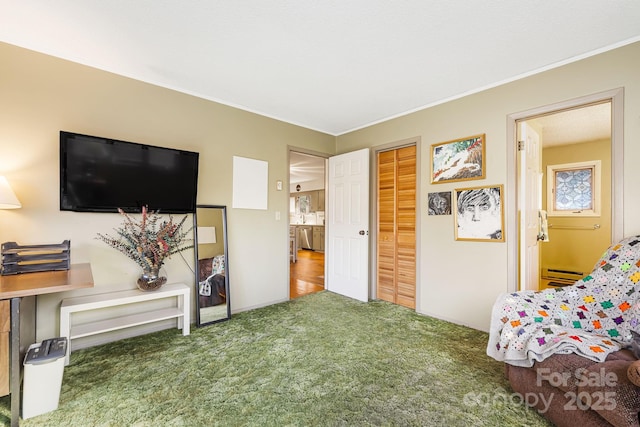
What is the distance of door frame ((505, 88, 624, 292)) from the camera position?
Answer: 212 centimetres

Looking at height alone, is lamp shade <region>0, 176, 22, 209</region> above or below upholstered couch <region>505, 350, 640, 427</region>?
above

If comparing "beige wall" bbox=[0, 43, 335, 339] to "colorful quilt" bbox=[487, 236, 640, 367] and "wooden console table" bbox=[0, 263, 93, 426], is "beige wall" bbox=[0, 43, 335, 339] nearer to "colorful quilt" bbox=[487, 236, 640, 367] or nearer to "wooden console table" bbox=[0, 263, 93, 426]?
"wooden console table" bbox=[0, 263, 93, 426]

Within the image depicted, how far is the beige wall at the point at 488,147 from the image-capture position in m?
2.10

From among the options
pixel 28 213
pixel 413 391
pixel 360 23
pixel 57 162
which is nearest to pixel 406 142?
pixel 360 23

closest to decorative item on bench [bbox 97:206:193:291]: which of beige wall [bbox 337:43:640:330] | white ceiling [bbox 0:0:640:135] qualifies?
white ceiling [bbox 0:0:640:135]

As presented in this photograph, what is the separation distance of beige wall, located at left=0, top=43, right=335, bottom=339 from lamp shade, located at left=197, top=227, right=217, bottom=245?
20 centimetres

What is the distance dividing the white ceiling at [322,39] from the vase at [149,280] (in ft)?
6.22

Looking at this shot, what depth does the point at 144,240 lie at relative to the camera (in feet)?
8.36

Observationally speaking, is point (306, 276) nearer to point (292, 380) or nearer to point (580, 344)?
point (292, 380)

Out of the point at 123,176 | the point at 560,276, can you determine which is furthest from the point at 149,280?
the point at 560,276

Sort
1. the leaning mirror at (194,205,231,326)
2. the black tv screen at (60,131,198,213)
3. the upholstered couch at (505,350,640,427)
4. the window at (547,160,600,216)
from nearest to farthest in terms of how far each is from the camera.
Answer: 1. the upholstered couch at (505,350,640,427)
2. the black tv screen at (60,131,198,213)
3. the leaning mirror at (194,205,231,326)
4. the window at (547,160,600,216)

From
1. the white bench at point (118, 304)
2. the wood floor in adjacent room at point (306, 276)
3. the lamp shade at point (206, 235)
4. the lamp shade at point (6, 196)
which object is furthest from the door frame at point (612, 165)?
the lamp shade at point (6, 196)

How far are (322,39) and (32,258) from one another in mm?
2699

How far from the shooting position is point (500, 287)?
274cm
